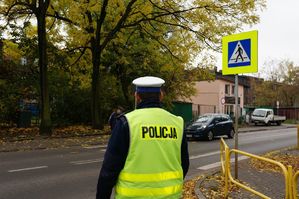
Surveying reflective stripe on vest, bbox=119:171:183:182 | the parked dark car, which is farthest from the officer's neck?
the parked dark car

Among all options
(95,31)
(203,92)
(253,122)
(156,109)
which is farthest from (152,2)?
(203,92)

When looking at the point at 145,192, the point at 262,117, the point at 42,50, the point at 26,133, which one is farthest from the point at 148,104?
the point at 262,117

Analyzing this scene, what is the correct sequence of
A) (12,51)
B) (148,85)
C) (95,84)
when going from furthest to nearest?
(12,51)
(95,84)
(148,85)

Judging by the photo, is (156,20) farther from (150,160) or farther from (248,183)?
(150,160)

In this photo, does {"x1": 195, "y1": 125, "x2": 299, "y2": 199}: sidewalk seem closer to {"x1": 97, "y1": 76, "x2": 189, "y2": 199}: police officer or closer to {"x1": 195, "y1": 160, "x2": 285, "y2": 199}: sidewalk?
{"x1": 195, "y1": 160, "x2": 285, "y2": 199}: sidewalk

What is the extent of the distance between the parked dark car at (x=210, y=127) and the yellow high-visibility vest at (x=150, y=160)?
19.5m

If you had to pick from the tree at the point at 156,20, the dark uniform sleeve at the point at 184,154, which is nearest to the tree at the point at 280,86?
the tree at the point at 156,20

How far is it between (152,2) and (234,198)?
17.2 meters

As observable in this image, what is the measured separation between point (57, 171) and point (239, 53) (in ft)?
19.0

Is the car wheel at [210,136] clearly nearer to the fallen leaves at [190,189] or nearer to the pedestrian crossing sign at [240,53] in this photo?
the fallen leaves at [190,189]

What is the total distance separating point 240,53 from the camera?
884 centimetres

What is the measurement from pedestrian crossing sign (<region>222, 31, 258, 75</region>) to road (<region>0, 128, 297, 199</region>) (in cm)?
347

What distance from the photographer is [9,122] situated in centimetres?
2605

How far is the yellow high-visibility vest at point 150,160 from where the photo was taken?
9.94ft
